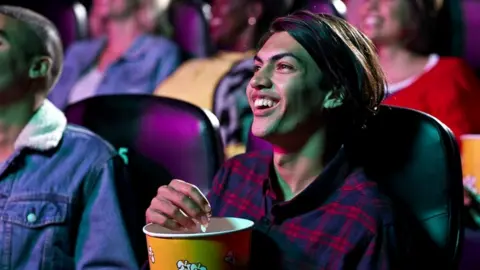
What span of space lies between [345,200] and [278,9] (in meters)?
1.61

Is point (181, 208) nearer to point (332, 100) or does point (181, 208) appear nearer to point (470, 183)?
point (332, 100)

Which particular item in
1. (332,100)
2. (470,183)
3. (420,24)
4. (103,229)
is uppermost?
(332,100)

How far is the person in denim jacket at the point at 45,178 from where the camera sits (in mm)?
1271

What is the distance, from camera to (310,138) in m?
1.06

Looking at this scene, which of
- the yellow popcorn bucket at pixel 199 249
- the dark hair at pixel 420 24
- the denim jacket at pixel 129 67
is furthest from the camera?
the denim jacket at pixel 129 67

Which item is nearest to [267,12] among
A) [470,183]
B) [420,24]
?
[420,24]

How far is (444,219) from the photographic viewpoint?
3.56ft

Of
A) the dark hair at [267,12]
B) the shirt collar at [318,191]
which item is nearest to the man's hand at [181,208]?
the shirt collar at [318,191]

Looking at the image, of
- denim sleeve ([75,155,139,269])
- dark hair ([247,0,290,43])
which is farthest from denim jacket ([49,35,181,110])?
denim sleeve ([75,155,139,269])

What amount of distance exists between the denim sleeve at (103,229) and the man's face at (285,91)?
0.33 m

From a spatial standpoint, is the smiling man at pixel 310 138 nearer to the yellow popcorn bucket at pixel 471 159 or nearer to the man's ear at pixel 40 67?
the man's ear at pixel 40 67

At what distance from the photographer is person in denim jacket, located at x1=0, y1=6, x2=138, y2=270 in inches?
50.1

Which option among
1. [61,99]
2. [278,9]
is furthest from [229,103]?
[61,99]

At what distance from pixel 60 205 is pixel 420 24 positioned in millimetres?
1079
